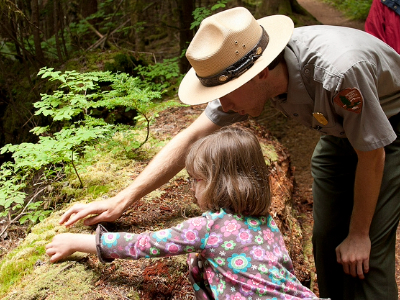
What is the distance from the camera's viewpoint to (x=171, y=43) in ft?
30.9

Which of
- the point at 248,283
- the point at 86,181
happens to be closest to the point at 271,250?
the point at 248,283

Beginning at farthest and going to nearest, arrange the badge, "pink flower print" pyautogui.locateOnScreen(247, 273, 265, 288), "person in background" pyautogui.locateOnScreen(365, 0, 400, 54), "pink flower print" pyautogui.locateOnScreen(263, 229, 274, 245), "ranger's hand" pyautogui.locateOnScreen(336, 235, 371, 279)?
"person in background" pyautogui.locateOnScreen(365, 0, 400, 54)
"ranger's hand" pyautogui.locateOnScreen(336, 235, 371, 279)
the badge
"pink flower print" pyautogui.locateOnScreen(263, 229, 274, 245)
"pink flower print" pyautogui.locateOnScreen(247, 273, 265, 288)

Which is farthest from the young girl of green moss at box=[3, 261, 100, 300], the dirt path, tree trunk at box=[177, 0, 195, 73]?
tree trunk at box=[177, 0, 195, 73]

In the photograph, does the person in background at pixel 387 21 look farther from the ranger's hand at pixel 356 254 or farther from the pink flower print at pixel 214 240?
the pink flower print at pixel 214 240

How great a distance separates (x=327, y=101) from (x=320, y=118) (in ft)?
0.41

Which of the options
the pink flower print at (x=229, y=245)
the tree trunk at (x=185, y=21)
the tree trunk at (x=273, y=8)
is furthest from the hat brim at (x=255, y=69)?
the tree trunk at (x=273, y=8)

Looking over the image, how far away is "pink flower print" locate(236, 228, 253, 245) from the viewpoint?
1.71 m

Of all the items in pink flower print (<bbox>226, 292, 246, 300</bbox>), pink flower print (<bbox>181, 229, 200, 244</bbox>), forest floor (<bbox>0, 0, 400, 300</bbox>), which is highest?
pink flower print (<bbox>181, 229, 200, 244</bbox>)

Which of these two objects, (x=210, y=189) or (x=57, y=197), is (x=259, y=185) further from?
(x=57, y=197)

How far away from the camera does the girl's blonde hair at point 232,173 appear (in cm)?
177

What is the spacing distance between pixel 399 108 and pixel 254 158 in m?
0.94

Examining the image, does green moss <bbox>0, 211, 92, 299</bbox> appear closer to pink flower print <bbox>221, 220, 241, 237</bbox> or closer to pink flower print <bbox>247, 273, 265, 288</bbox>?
pink flower print <bbox>221, 220, 241, 237</bbox>

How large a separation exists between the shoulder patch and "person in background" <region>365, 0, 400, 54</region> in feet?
4.75

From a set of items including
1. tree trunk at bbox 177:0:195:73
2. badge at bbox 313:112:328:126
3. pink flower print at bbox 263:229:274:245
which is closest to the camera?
pink flower print at bbox 263:229:274:245
